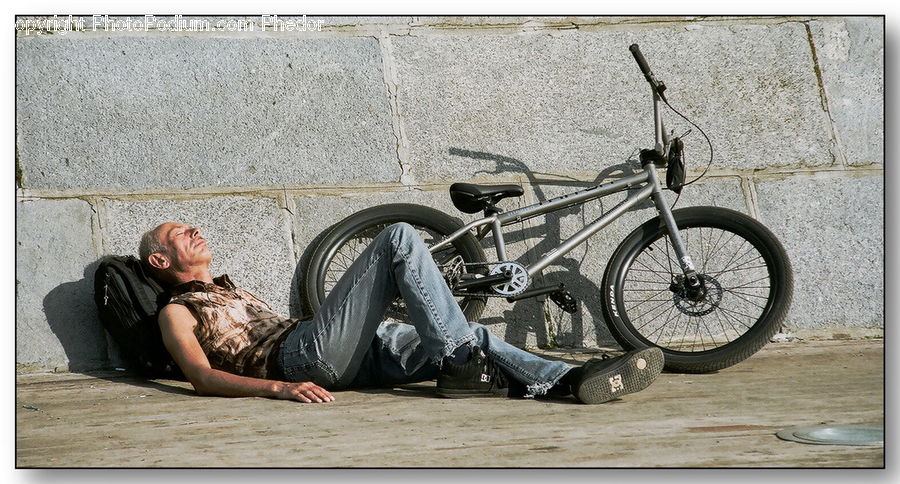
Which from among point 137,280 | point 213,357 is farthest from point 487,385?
point 137,280

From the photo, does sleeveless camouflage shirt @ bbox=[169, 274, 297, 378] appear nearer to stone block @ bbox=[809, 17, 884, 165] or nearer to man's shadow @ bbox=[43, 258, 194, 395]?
man's shadow @ bbox=[43, 258, 194, 395]

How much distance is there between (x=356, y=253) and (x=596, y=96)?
142 centimetres

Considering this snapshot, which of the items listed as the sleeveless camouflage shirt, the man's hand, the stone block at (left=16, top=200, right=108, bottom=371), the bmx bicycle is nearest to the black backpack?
the stone block at (left=16, top=200, right=108, bottom=371)

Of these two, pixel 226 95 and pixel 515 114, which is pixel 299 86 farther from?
pixel 515 114

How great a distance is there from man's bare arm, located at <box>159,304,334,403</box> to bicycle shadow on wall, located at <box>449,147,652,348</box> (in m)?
1.48

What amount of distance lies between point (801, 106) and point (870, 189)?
0.53 metres

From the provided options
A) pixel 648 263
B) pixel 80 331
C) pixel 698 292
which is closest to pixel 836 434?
pixel 698 292

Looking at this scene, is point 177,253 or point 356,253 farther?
point 356,253

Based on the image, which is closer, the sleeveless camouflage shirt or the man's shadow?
the sleeveless camouflage shirt

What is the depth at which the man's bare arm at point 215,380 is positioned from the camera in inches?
145

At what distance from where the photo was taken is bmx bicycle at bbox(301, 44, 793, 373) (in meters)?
4.51

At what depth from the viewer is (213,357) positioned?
3.87 metres

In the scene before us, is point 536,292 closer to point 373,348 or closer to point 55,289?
point 373,348

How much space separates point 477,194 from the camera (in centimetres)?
455
